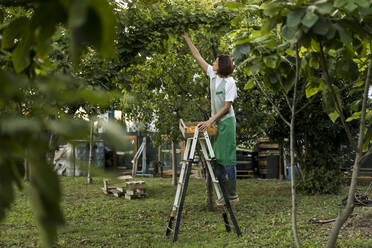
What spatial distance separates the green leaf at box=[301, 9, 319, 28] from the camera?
1.33 meters

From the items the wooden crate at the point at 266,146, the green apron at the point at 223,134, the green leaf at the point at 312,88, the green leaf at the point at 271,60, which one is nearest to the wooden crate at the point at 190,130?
the green apron at the point at 223,134

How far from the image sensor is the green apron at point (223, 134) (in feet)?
15.8

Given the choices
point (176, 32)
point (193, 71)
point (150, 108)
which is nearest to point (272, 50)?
point (176, 32)

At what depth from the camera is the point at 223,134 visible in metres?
4.82

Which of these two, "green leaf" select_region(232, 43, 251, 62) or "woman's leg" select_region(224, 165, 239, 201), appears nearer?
"green leaf" select_region(232, 43, 251, 62)

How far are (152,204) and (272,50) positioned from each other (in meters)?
5.24

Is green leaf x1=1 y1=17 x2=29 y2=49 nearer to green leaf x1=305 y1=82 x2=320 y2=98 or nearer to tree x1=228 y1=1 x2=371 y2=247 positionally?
tree x1=228 y1=1 x2=371 y2=247

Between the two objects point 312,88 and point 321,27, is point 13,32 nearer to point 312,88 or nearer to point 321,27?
point 321,27

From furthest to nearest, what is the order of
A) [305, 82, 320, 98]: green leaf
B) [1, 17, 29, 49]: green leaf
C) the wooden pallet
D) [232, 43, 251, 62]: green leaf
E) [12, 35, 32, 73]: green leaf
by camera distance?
the wooden pallet < [305, 82, 320, 98]: green leaf < [232, 43, 251, 62]: green leaf < [1, 17, 29, 49]: green leaf < [12, 35, 32, 73]: green leaf

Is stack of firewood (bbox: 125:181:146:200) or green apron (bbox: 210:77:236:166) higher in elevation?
green apron (bbox: 210:77:236:166)

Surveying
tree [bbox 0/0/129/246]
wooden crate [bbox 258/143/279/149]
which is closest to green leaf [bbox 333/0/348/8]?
tree [bbox 0/0/129/246]

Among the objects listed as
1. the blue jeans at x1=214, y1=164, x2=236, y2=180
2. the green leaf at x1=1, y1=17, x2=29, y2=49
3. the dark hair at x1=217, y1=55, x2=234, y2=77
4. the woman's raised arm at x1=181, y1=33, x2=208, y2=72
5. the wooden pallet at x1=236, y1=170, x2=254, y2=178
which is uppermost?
the woman's raised arm at x1=181, y1=33, x2=208, y2=72

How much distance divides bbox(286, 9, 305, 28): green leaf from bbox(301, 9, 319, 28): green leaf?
17 millimetres

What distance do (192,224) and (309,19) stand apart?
423 cm
